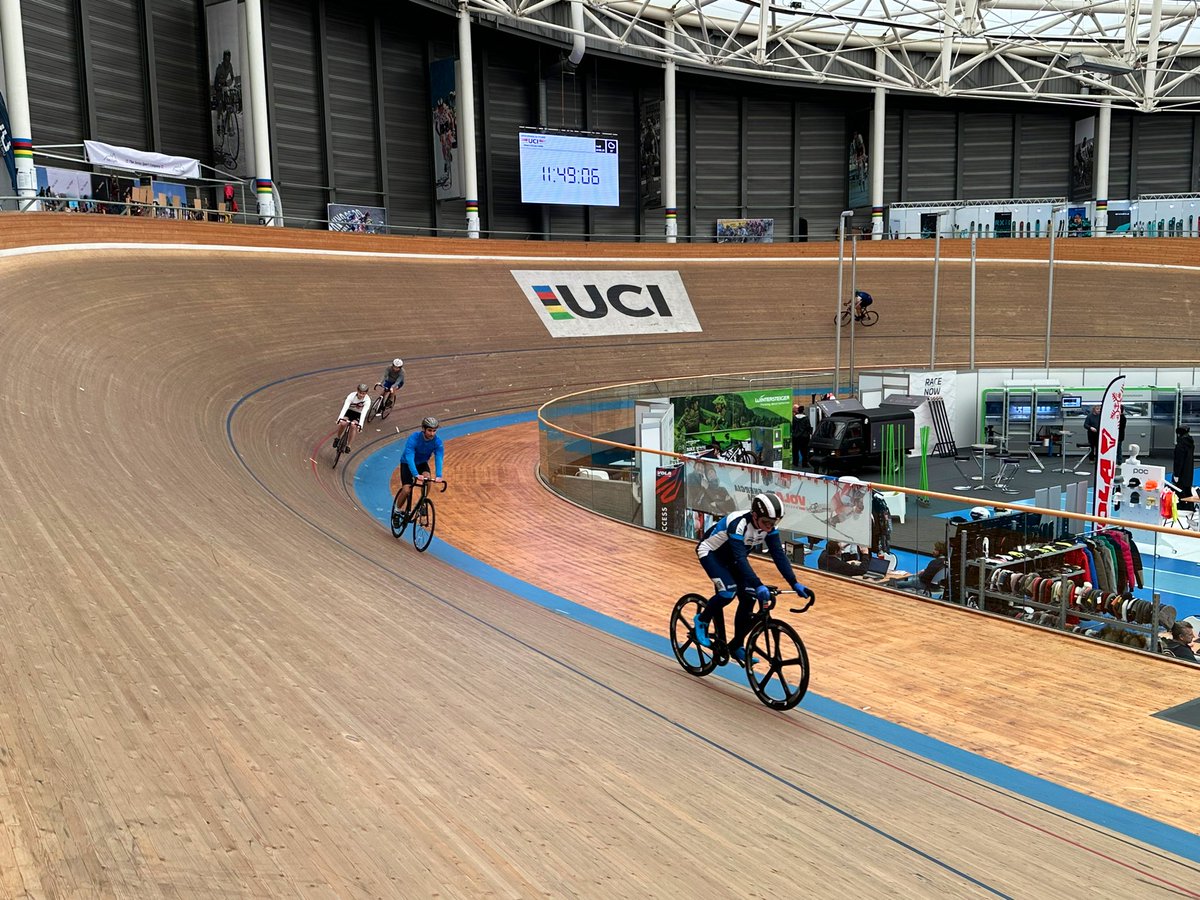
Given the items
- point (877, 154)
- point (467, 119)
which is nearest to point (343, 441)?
point (467, 119)

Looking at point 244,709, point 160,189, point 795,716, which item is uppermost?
point 160,189

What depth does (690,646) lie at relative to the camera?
610 centimetres

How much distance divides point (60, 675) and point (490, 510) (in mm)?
7537

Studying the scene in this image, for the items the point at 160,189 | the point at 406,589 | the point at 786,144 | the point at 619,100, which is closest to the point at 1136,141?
the point at 786,144

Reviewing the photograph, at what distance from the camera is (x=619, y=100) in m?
32.4

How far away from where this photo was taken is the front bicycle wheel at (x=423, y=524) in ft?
29.1

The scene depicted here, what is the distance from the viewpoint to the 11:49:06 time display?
27.8 metres

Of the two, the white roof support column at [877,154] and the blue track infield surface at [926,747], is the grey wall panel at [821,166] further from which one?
the blue track infield surface at [926,747]

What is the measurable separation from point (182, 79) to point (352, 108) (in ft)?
16.7

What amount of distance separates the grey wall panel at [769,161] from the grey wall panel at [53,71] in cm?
2202

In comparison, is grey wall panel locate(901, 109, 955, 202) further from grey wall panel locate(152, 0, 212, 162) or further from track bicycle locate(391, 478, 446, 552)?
track bicycle locate(391, 478, 446, 552)

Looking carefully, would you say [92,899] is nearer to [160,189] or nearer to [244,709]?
[244,709]

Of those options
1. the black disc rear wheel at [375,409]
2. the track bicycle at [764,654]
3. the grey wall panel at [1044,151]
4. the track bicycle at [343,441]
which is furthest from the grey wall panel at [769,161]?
the track bicycle at [764,654]

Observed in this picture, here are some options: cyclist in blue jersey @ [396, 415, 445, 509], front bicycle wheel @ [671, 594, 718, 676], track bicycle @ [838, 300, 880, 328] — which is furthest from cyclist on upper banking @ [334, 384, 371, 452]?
track bicycle @ [838, 300, 880, 328]
